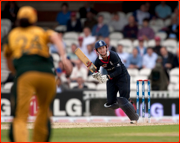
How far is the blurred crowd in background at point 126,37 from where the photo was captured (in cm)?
1250

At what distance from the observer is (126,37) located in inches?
566

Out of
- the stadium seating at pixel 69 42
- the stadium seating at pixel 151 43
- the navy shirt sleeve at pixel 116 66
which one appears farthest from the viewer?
the stadium seating at pixel 69 42

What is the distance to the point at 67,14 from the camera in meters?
15.3

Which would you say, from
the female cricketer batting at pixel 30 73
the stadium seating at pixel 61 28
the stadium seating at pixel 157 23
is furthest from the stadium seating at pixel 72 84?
the female cricketer batting at pixel 30 73

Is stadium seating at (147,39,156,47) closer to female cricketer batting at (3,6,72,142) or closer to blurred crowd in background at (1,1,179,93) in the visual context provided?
blurred crowd in background at (1,1,179,93)

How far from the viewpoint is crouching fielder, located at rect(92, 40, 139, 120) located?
7984mm

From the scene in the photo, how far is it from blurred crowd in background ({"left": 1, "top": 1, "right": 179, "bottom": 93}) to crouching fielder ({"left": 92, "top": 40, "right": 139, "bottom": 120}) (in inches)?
131

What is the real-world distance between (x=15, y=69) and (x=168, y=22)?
11024 mm

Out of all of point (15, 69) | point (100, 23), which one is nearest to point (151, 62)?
point (100, 23)

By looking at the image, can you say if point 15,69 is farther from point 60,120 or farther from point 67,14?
point 67,14

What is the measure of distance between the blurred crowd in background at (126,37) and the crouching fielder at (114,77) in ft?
10.9

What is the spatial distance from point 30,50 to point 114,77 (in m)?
→ 3.93

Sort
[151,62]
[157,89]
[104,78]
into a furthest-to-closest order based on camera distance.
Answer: [151,62], [157,89], [104,78]

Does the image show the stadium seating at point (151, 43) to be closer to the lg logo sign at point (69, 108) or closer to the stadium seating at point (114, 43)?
the stadium seating at point (114, 43)
